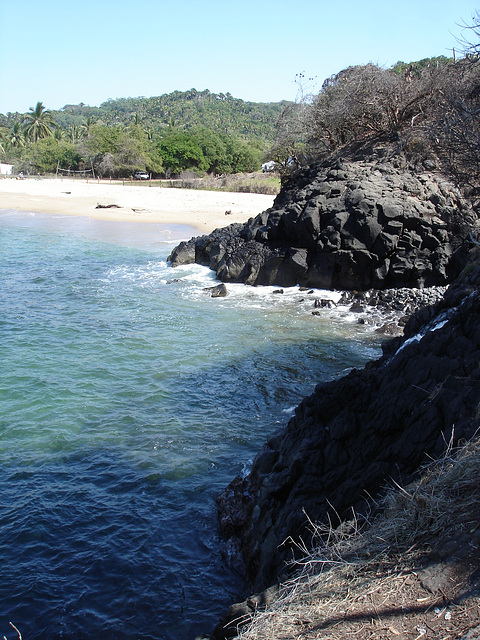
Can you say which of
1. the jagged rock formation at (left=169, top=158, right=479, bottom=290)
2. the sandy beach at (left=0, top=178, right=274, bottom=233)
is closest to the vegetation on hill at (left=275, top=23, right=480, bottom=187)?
the jagged rock formation at (left=169, top=158, right=479, bottom=290)

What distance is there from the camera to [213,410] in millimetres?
11070

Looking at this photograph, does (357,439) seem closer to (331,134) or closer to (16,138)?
(331,134)

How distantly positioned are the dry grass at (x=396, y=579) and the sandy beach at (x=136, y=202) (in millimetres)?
31638

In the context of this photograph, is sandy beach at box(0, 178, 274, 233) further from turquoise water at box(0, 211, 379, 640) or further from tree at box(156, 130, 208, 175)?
turquoise water at box(0, 211, 379, 640)

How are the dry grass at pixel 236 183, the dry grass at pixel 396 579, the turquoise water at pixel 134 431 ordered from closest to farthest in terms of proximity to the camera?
the dry grass at pixel 396 579 < the turquoise water at pixel 134 431 < the dry grass at pixel 236 183

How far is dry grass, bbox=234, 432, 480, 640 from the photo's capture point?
133 inches

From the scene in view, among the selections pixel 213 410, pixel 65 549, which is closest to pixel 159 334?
pixel 213 410

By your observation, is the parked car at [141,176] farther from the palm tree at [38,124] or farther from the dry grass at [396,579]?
the dry grass at [396,579]

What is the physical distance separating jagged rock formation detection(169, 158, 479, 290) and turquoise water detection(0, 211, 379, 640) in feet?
5.34

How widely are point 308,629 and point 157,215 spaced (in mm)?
40886

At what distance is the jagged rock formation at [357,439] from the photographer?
225 inches

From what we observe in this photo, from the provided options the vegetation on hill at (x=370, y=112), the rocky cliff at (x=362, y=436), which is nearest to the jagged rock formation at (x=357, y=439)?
the rocky cliff at (x=362, y=436)

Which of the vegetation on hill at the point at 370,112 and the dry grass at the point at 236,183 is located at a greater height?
the vegetation on hill at the point at 370,112

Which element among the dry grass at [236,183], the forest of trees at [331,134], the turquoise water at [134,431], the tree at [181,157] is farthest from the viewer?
the tree at [181,157]
